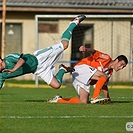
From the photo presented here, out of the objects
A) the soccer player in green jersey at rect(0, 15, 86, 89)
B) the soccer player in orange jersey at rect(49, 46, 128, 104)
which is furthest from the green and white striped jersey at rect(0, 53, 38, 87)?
the soccer player in orange jersey at rect(49, 46, 128, 104)

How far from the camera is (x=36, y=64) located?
12828mm

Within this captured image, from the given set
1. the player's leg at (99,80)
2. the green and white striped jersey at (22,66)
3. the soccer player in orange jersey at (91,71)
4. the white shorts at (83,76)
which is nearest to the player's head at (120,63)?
the soccer player in orange jersey at (91,71)

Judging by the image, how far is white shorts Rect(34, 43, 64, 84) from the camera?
1295 centimetres

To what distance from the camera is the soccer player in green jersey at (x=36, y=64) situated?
12.6m

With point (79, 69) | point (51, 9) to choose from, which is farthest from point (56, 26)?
point (79, 69)

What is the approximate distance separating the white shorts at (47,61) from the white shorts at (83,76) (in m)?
0.61

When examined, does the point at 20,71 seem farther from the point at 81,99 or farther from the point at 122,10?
the point at 122,10

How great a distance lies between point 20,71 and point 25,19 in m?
16.2

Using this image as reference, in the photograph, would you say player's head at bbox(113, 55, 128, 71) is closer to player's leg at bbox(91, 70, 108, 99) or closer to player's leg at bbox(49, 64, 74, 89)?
player's leg at bbox(91, 70, 108, 99)

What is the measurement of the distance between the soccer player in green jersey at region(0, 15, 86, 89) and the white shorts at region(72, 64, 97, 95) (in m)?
0.30

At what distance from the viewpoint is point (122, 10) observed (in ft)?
93.6

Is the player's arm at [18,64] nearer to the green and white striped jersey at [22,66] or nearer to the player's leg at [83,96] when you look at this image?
the green and white striped jersey at [22,66]

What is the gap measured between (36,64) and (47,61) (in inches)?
13.1

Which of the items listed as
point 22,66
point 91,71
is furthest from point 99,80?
point 22,66
